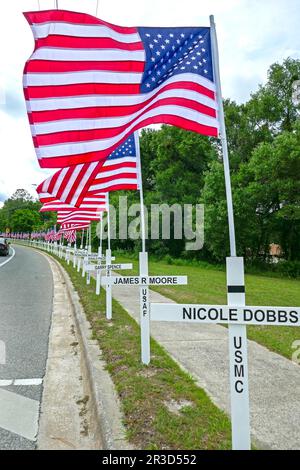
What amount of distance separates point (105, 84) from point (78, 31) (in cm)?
48

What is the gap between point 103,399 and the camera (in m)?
3.97

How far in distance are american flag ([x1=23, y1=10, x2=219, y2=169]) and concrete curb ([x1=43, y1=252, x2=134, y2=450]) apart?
86.2 inches

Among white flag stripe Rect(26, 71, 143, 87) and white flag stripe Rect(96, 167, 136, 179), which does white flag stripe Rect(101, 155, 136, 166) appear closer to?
white flag stripe Rect(96, 167, 136, 179)

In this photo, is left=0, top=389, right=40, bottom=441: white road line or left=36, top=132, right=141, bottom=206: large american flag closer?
left=0, top=389, right=40, bottom=441: white road line

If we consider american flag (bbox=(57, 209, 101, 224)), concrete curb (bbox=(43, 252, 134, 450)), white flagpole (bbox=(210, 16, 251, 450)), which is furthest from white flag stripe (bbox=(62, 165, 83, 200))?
american flag (bbox=(57, 209, 101, 224))

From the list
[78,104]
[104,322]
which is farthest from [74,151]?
[104,322]

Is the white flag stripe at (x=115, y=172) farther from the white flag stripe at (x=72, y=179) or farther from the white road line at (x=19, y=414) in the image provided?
the white road line at (x=19, y=414)

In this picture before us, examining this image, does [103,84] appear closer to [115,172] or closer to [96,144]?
[96,144]

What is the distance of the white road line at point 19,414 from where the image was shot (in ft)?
12.0

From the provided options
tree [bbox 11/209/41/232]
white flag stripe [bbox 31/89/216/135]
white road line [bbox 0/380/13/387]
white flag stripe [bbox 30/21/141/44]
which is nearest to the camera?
white flag stripe [bbox 30/21/141/44]

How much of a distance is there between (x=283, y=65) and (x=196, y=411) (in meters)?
29.1

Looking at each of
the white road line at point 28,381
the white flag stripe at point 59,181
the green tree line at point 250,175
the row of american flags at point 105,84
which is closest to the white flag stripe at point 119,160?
the white flag stripe at point 59,181

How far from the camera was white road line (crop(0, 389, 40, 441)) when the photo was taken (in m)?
3.66

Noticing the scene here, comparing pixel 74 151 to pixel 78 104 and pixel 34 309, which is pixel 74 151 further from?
pixel 34 309
